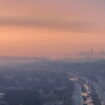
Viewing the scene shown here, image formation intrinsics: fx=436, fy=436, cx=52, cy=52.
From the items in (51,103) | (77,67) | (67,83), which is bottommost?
(51,103)

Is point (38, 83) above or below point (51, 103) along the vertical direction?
above

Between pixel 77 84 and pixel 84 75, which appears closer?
pixel 77 84

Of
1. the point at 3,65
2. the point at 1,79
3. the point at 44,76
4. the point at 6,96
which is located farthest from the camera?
the point at 3,65

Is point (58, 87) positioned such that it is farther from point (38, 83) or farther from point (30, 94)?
point (30, 94)

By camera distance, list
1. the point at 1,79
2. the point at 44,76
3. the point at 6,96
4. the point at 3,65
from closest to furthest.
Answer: the point at 6,96
the point at 1,79
the point at 44,76
the point at 3,65

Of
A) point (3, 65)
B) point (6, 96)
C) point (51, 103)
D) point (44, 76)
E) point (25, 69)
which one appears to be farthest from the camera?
Answer: point (3, 65)

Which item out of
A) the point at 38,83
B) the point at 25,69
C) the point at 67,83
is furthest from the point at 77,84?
the point at 25,69

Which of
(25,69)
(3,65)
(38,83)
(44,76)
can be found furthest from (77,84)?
(3,65)

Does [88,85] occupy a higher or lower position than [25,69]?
lower

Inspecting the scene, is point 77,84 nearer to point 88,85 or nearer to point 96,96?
point 88,85
